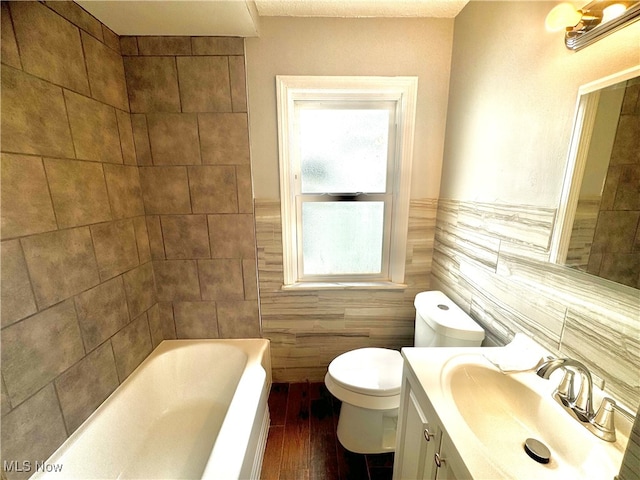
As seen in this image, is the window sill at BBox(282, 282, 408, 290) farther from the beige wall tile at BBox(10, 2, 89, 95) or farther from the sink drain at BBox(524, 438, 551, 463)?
the beige wall tile at BBox(10, 2, 89, 95)

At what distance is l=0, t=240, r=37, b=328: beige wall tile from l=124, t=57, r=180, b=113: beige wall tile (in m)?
0.96

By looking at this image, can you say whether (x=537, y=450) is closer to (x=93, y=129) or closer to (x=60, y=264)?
(x=60, y=264)

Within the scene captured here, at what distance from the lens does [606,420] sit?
0.66m

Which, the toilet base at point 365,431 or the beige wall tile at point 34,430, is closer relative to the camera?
the beige wall tile at point 34,430

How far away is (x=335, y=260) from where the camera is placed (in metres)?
A: 1.81

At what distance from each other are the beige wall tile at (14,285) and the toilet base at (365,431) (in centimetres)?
144

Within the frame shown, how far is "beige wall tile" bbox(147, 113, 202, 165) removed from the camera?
4.79 feet

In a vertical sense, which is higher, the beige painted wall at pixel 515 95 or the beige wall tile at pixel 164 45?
the beige wall tile at pixel 164 45

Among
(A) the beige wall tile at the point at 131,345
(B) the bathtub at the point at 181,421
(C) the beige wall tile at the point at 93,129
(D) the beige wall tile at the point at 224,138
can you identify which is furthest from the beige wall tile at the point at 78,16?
(B) the bathtub at the point at 181,421

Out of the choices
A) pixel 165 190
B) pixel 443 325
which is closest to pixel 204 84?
pixel 165 190

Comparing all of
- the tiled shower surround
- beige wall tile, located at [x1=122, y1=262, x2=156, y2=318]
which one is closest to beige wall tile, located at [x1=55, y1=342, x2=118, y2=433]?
the tiled shower surround

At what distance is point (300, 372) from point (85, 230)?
60.6 inches

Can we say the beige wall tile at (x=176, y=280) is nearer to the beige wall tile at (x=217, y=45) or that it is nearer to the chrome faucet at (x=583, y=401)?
the beige wall tile at (x=217, y=45)

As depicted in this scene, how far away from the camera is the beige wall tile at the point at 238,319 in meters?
1.72
